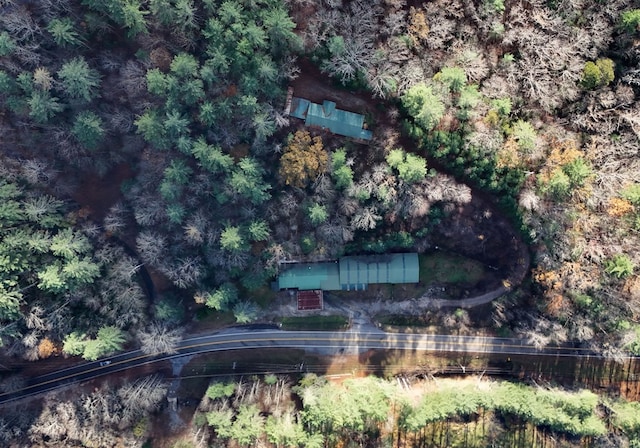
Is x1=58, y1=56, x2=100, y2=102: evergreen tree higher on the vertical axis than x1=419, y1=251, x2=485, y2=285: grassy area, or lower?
higher

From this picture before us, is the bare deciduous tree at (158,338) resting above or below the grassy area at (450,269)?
below

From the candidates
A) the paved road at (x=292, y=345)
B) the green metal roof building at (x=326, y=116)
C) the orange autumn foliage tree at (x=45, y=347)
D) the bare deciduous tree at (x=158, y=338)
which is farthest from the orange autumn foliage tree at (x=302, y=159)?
the orange autumn foliage tree at (x=45, y=347)

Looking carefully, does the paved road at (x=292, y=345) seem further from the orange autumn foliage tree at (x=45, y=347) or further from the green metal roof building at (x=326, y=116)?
the green metal roof building at (x=326, y=116)

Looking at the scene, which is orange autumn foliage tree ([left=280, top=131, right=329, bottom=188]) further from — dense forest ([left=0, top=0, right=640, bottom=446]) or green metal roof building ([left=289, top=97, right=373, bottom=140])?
green metal roof building ([left=289, top=97, right=373, bottom=140])

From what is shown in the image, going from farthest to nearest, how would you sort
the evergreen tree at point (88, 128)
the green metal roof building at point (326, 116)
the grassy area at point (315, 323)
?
the grassy area at point (315, 323) < the green metal roof building at point (326, 116) < the evergreen tree at point (88, 128)

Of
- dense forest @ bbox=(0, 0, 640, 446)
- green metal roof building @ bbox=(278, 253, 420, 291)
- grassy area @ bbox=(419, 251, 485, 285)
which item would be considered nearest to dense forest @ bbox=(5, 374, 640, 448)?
dense forest @ bbox=(0, 0, 640, 446)

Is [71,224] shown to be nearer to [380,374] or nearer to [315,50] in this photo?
[315,50]

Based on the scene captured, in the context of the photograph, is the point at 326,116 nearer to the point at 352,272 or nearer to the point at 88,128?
the point at 352,272
